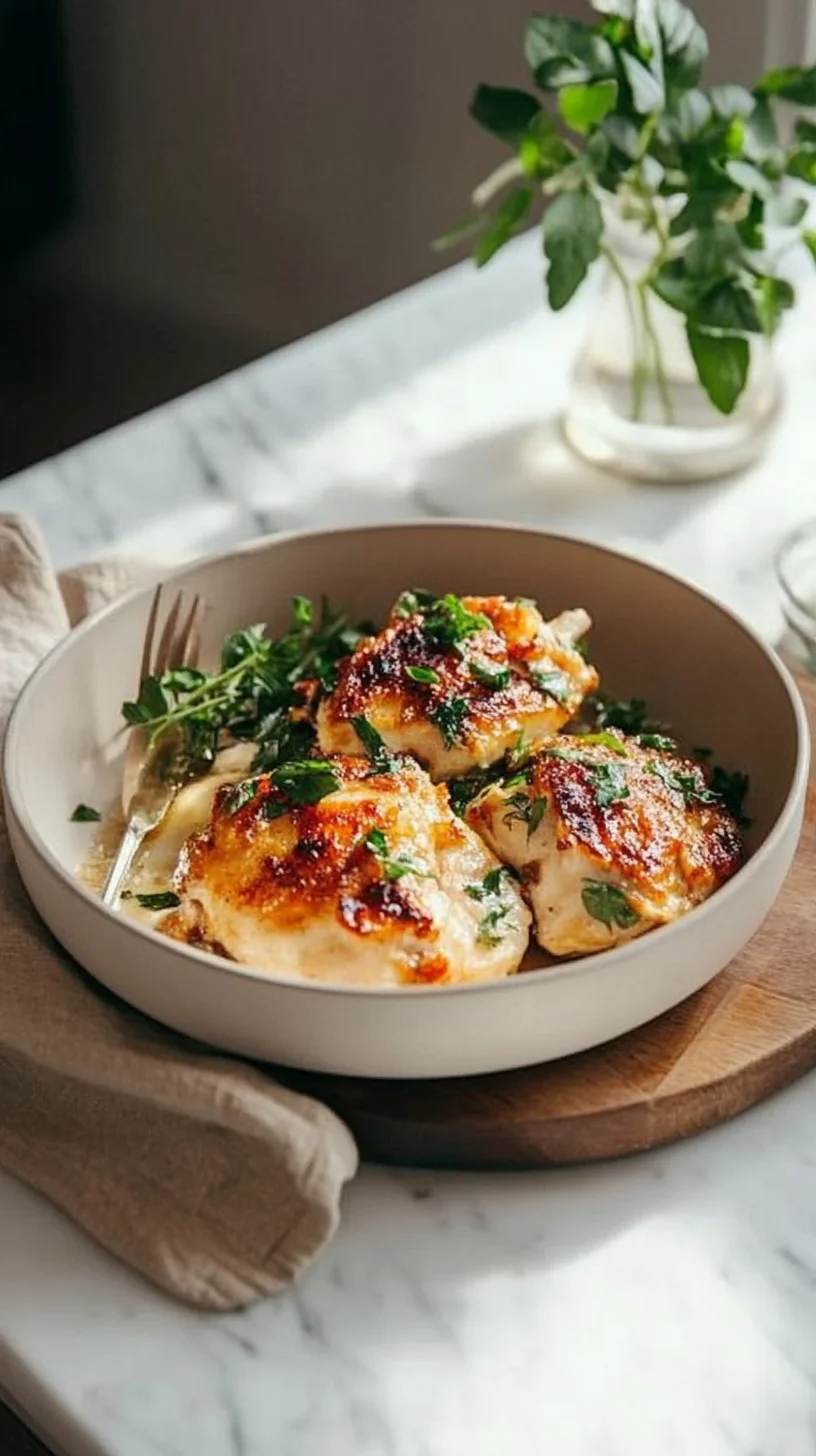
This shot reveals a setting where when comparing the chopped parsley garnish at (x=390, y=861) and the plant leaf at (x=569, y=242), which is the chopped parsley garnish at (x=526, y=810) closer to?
the chopped parsley garnish at (x=390, y=861)

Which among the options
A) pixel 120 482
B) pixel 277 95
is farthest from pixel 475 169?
pixel 120 482

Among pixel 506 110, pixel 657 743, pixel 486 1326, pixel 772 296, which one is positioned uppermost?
pixel 506 110

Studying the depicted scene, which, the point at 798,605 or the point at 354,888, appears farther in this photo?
the point at 798,605

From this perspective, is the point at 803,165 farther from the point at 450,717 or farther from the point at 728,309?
the point at 450,717

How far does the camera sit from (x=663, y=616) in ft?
4.48

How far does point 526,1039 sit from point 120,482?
86 cm

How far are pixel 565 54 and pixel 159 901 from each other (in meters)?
0.74

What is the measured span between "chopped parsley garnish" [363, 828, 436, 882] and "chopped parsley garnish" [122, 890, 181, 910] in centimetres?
15

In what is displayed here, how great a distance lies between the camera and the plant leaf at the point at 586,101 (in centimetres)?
146

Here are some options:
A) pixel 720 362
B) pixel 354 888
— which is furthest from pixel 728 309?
pixel 354 888

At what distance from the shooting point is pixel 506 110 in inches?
60.7

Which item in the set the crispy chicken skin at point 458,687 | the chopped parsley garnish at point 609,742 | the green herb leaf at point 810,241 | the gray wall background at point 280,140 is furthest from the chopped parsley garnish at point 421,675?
the gray wall background at point 280,140

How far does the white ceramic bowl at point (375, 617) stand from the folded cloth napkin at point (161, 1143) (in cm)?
3

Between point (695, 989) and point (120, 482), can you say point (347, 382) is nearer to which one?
point (120, 482)
